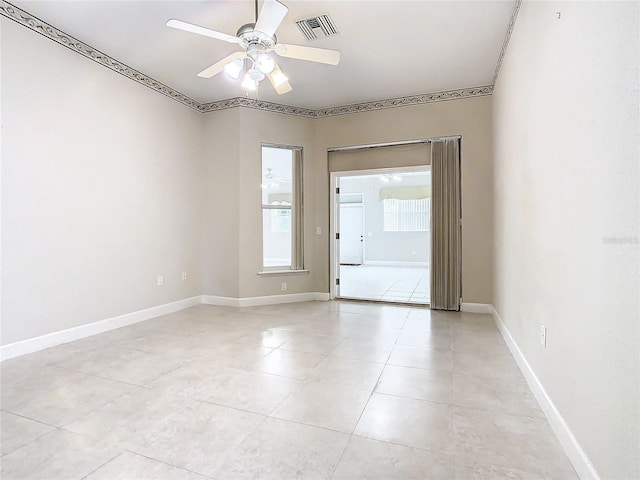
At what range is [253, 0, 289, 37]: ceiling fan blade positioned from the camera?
2146 millimetres

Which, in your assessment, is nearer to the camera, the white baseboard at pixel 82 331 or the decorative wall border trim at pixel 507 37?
the decorative wall border trim at pixel 507 37

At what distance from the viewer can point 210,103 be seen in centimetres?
505

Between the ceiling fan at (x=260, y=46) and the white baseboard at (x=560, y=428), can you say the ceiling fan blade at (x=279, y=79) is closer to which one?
the ceiling fan at (x=260, y=46)

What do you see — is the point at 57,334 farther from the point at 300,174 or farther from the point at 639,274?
the point at 639,274

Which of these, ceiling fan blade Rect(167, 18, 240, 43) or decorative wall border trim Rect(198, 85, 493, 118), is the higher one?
decorative wall border trim Rect(198, 85, 493, 118)

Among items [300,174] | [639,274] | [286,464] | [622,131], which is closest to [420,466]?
[286,464]

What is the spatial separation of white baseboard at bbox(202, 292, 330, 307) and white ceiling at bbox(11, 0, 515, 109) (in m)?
2.93

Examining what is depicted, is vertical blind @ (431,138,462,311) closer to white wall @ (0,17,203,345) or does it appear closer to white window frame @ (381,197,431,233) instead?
white wall @ (0,17,203,345)

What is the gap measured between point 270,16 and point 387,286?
5413mm

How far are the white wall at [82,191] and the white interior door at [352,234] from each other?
7282 mm

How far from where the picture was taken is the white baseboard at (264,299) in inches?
194

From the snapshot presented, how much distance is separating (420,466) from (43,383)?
257 cm

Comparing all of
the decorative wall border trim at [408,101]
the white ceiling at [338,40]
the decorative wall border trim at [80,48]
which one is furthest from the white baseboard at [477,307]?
the decorative wall border trim at [80,48]

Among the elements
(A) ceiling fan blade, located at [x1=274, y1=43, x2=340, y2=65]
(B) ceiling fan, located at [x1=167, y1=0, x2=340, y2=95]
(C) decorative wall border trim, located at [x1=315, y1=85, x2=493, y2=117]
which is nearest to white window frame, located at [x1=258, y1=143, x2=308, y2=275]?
(C) decorative wall border trim, located at [x1=315, y1=85, x2=493, y2=117]
